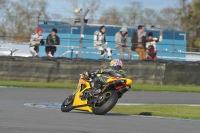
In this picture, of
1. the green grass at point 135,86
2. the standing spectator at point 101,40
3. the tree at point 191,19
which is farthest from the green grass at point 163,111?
the tree at point 191,19

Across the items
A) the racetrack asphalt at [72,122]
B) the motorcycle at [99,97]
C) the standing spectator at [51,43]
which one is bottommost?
the racetrack asphalt at [72,122]

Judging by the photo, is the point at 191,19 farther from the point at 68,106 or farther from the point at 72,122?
the point at 72,122

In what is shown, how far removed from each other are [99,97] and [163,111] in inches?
95.0

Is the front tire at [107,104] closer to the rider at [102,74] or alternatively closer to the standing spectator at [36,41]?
the rider at [102,74]

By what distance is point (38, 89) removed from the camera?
65.6 ft

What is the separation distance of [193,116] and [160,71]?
33.1 feet

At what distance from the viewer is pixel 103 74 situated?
12.8 meters

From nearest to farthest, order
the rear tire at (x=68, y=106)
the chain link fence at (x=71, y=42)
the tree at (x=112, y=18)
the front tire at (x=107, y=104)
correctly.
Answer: the front tire at (x=107, y=104) < the rear tire at (x=68, y=106) < the chain link fence at (x=71, y=42) < the tree at (x=112, y=18)

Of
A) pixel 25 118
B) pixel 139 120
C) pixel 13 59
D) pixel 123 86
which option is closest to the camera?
pixel 25 118

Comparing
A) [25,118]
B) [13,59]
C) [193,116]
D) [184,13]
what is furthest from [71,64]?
[184,13]

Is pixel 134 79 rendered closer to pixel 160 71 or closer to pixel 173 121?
pixel 160 71

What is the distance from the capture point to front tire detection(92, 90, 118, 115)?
12.3 metres

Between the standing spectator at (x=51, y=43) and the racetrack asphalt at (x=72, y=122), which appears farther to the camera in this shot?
the standing spectator at (x=51, y=43)

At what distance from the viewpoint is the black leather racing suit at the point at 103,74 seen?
12641 mm
